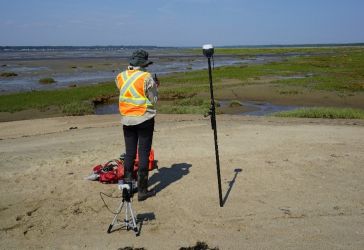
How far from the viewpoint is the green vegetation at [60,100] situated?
2200 cm

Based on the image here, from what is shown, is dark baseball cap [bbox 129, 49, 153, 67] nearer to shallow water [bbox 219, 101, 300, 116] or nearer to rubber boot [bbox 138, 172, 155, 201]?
rubber boot [bbox 138, 172, 155, 201]

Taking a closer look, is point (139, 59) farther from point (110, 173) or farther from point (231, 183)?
point (231, 183)

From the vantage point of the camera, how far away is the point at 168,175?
25.7 feet

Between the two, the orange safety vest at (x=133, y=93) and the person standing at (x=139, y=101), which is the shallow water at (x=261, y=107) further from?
the orange safety vest at (x=133, y=93)

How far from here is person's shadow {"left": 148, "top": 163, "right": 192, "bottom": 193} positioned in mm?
7314

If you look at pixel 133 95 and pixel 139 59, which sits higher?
pixel 139 59

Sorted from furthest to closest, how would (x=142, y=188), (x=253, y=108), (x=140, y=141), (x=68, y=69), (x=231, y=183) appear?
1. (x=68, y=69)
2. (x=253, y=108)
3. (x=231, y=183)
4. (x=142, y=188)
5. (x=140, y=141)

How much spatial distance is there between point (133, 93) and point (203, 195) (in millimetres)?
2021

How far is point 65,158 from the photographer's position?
9.23 m

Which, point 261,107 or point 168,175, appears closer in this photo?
point 168,175

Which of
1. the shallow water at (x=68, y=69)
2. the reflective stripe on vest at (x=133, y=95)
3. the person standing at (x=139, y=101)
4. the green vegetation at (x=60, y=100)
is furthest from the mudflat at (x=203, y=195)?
the shallow water at (x=68, y=69)

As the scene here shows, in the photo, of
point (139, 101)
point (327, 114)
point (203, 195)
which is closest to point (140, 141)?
point (139, 101)

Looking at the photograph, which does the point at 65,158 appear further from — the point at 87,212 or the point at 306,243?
the point at 306,243

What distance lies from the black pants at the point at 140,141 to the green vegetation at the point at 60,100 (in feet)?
49.4
